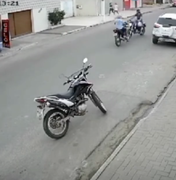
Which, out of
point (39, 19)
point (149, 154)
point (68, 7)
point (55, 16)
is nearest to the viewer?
point (149, 154)

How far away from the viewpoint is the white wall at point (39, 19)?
2248 cm

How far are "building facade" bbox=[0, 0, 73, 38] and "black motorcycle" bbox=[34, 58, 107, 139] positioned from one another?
13635 mm

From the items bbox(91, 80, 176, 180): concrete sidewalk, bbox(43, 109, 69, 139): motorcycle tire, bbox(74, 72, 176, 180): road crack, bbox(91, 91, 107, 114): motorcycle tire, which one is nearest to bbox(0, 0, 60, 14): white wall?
bbox(91, 91, 107, 114): motorcycle tire

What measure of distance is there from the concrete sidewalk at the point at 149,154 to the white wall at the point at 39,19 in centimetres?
1625

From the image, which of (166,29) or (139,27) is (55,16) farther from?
(166,29)

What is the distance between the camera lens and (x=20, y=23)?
837 inches

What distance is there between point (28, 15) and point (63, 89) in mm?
13243

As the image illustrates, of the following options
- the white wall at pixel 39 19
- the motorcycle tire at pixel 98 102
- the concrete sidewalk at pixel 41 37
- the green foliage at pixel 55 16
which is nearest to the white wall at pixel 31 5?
the white wall at pixel 39 19

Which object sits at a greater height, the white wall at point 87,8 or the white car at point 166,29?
the white wall at point 87,8

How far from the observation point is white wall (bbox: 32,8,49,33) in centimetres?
2248

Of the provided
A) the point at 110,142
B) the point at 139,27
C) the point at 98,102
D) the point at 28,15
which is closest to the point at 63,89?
the point at 98,102

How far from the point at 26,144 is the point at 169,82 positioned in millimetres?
5875

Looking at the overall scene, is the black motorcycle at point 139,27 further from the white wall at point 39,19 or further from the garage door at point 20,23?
the garage door at point 20,23

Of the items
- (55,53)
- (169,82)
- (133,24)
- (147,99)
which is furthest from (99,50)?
(147,99)
